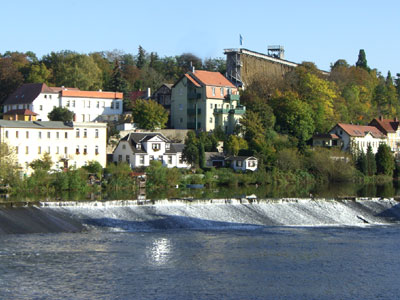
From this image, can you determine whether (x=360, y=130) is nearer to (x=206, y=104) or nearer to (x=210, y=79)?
(x=210, y=79)

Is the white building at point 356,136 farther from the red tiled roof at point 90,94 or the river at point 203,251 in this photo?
the river at point 203,251

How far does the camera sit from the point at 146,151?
67.1m

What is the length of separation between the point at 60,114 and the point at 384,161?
3779 centimetres

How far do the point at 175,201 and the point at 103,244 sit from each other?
10.8 meters

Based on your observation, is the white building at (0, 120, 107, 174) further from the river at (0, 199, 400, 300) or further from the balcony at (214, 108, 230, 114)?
the river at (0, 199, 400, 300)

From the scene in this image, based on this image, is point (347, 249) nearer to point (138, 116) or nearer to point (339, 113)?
point (138, 116)

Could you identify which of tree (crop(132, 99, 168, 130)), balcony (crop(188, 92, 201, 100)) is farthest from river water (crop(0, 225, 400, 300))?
balcony (crop(188, 92, 201, 100))

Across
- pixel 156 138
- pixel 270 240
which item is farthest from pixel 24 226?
pixel 156 138

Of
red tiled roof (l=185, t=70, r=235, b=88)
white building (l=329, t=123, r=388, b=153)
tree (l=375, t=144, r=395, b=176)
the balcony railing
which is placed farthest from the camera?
white building (l=329, t=123, r=388, b=153)

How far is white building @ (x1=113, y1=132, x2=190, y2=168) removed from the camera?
6631 centimetres

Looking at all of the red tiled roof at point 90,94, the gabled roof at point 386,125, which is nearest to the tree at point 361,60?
the gabled roof at point 386,125

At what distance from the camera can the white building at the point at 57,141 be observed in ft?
192

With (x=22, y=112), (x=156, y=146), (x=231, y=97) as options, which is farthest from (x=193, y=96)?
(x=22, y=112)

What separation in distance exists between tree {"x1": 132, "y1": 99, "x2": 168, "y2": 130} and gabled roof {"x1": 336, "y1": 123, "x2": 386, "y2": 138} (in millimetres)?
23716
